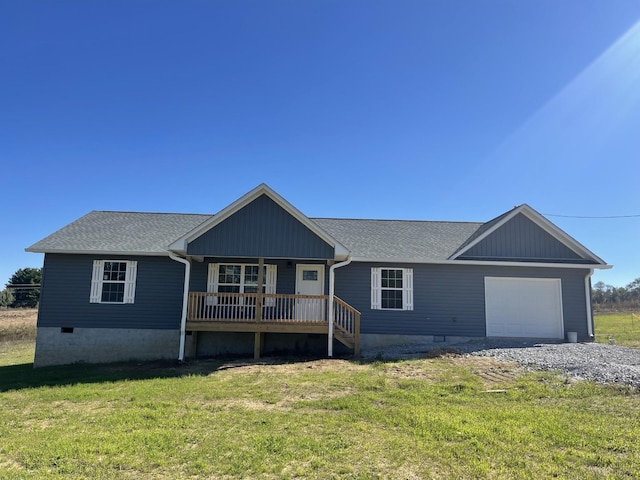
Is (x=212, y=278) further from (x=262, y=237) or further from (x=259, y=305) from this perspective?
(x=262, y=237)

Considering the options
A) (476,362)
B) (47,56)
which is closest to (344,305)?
(476,362)

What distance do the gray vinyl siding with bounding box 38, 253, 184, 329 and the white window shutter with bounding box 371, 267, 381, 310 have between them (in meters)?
6.49

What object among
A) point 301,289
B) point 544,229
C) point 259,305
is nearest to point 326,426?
point 259,305

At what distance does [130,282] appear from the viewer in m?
13.0

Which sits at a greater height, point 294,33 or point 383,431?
point 294,33

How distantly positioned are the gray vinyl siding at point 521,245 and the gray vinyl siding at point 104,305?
10527 mm

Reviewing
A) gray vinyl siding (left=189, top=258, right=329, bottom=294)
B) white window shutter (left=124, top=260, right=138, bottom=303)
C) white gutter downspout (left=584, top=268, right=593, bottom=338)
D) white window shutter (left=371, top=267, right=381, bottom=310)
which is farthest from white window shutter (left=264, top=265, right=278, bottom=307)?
white gutter downspout (left=584, top=268, right=593, bottom=338)

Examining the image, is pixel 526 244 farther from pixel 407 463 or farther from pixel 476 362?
pixel 407 463

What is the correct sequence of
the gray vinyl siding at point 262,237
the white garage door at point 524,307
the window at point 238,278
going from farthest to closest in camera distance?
the white garage door at point 524,307, the window at point 238,278, the gray vinyl siding at point 262,237

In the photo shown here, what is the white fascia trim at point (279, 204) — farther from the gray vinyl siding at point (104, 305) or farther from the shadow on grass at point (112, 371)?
the shadow on grass at point (112, 371)

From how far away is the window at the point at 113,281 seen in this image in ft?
42.4

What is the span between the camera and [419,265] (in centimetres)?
1363

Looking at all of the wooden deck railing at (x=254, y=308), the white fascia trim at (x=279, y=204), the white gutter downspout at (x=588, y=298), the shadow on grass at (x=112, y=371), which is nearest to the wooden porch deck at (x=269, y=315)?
the wooden deck railing at (x=254, y=308)

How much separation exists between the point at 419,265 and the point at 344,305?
327cm
